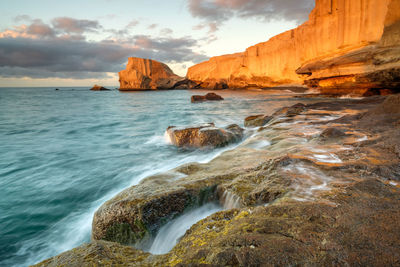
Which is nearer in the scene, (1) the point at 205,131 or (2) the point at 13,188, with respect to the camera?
(2) the point at 13,188

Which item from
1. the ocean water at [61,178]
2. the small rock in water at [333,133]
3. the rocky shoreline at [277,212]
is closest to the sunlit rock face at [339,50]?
the small rock in water at [333,133]

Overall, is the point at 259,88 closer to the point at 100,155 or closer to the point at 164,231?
the point at 100,155

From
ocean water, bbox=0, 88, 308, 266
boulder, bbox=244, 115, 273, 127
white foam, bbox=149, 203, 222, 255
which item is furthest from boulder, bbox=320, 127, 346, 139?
boulder, bbox=244, 115, 273, 127

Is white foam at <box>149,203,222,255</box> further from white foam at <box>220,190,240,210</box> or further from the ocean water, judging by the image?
the ocean water

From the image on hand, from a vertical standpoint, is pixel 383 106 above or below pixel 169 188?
above

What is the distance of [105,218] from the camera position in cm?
257

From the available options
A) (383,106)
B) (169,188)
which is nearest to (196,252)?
(169,188)

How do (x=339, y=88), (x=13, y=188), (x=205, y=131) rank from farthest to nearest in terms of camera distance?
1. (x=339, y=88)
2. (x=205, y=131)
3. (x=13, y=188)

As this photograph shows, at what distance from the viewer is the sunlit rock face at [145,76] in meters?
54.4

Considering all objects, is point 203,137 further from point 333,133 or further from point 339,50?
point 339,50

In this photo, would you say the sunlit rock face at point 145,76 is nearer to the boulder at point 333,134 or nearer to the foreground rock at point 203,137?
the foreground rock at point 203,137

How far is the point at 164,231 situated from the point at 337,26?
73.1 feet

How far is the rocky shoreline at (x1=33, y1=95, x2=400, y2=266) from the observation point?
1221mm

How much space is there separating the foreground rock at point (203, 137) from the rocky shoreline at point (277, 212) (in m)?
2.13
